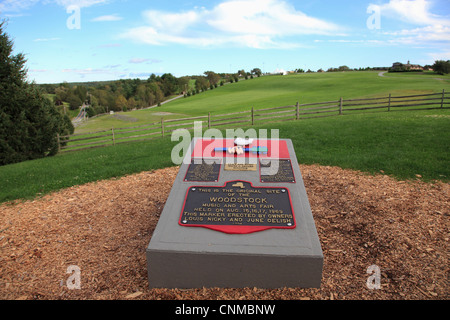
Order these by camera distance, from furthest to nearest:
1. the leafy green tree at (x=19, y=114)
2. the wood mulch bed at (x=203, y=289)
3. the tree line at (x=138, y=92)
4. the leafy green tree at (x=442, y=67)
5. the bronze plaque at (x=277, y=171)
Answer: the tree line at (x=138, y=92) → the leafy green tree at (x=442, y=67) → the leafy green tree at (x=19, y=114) → the bronze plaque at (x=277, y=171) → the wood mulch bed at (x=203, y=289)

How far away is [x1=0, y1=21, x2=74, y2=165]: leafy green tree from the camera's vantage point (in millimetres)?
15406

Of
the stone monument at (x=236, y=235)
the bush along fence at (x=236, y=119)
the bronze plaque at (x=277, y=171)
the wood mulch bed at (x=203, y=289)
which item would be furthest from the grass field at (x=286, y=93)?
the stone monument at (x=236, y=235)

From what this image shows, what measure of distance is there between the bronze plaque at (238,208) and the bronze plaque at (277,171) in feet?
0.79

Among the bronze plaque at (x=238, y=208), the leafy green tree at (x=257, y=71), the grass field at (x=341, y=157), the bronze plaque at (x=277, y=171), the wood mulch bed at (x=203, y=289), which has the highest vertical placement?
the leafy green tree at (x=257, y=71)

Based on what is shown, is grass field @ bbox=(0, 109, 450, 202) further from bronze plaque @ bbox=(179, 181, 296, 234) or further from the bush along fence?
the bush along fence

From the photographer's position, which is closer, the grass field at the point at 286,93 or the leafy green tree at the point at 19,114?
the leafy green tree at the point at 19,114

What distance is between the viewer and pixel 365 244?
5590 millimetres

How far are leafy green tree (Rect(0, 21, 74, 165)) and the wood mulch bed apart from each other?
29.3 ft

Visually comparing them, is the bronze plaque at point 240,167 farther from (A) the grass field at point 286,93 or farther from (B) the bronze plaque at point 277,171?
(A) the grass field at point 286,93

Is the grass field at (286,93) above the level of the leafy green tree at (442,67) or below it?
below

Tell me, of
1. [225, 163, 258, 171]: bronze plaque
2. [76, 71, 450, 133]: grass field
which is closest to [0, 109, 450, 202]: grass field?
[225, 163, 258, 171]: bronze plaque

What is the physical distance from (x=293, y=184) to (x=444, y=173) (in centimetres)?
628

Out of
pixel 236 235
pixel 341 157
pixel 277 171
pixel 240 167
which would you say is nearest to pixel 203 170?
pixel 240 167

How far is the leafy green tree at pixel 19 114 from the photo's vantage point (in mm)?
15406
